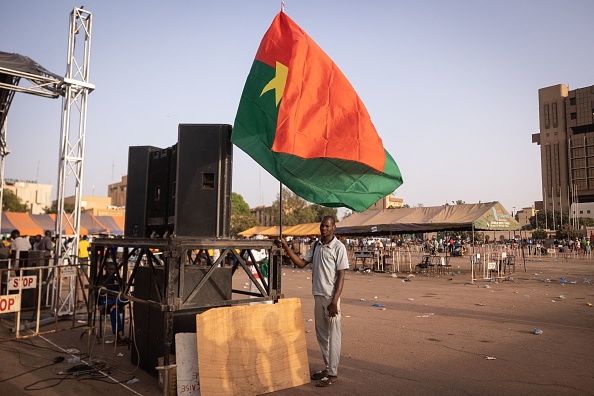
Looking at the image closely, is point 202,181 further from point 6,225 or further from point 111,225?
point 111,225

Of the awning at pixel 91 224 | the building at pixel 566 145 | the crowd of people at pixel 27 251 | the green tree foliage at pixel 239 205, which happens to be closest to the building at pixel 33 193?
the green tree foliage at pixel 239 205

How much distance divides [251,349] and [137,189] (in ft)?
12.3

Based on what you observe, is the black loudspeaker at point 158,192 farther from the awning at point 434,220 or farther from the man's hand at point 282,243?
the awning at point 434,220

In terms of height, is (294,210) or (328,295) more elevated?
(294,210)

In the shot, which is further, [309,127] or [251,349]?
[309,127]

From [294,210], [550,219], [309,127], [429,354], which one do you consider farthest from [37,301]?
[550,219]

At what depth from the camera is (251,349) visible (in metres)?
5.23

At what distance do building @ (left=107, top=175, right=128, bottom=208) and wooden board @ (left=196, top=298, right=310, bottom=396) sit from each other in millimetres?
126927

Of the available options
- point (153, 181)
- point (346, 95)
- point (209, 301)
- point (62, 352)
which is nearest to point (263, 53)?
point (346, 95)

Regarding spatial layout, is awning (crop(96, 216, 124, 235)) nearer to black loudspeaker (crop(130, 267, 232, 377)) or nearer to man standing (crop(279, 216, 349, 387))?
black loudspeaker (crop(130, 267, 232, 377))

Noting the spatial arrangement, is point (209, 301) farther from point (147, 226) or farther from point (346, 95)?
point (346, 95)

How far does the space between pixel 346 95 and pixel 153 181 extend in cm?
350

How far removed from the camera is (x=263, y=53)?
6.98 metres

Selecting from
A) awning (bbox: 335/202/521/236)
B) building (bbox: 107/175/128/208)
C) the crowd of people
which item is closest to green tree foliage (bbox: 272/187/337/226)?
awning (bbox: 335/202/521/236)
